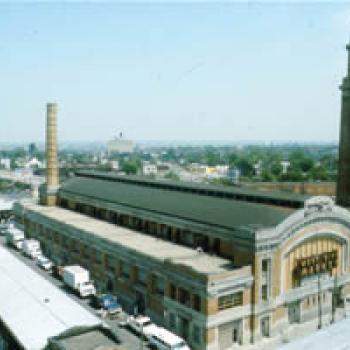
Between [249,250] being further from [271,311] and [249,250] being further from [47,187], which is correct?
[47,187]

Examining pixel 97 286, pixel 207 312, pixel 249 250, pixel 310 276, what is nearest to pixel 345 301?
pixel 310 276

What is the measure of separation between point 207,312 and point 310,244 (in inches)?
564

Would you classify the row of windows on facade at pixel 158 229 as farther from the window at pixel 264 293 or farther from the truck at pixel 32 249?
the truck at pixel 32 249

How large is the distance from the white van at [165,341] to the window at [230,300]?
4484mm

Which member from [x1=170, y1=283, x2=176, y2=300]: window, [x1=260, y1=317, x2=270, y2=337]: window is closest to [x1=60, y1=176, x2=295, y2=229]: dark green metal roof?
[x1=170, y1=283, x2=176, y2=300]: window

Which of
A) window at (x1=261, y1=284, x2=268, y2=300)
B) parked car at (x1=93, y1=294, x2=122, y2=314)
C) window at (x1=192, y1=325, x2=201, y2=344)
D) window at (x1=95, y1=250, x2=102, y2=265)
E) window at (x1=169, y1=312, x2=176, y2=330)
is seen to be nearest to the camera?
window at (x1=192, y1=325, x2=201, y2=344)

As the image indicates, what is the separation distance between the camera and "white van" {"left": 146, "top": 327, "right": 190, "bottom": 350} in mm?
38562

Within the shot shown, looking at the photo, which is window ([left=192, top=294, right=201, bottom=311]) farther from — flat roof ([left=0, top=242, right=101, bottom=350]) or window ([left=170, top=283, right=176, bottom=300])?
flat roof ([left=0, top=242, right=101, bottom=350])

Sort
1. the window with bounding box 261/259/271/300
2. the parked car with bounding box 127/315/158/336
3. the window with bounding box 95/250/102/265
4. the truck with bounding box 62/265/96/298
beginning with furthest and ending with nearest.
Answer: the window with bounding box 95/250/102/265, the truck with bounding box 62/265/96/298, the window with bounding box 261/259/271/300, the parked car with bounding box 127/315/158/336

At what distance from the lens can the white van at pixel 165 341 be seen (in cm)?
3856

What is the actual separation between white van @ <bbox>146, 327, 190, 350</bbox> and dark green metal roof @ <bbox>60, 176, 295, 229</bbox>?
42.6 ft

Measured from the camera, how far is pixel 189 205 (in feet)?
189

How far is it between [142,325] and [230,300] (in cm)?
801

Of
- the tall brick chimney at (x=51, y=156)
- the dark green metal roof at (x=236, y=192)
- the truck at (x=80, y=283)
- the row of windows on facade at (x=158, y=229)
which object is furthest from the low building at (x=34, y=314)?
the tall brick chimney at (x=51, y=156)
